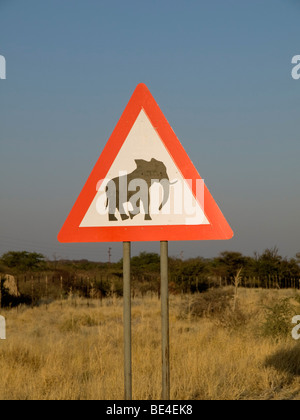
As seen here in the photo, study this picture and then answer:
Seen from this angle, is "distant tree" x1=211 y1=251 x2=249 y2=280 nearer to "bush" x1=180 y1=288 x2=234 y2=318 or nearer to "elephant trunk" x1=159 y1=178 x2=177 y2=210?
"bush" x1=180 y1=288 x2=234 y2=318

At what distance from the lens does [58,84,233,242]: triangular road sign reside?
3416mm

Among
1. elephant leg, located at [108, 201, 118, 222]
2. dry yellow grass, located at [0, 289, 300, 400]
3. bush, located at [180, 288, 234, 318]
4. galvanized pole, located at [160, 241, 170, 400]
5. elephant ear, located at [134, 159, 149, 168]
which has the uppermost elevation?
elephant ear, located at [134, 159, 149, 168]

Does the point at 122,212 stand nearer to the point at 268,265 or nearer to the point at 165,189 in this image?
the point at 165,189

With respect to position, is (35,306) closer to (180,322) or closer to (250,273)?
(180,322)

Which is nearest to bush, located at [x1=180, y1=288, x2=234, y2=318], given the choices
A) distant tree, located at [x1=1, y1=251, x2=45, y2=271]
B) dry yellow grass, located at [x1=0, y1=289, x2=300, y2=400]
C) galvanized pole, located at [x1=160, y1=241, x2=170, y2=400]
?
dry yellow grass, located at [x1=0, y1=289, x2=300, y2=400]

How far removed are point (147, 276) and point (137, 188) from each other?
31433mm

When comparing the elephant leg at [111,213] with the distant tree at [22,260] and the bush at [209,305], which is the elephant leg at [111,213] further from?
the distant tree at [22,260]

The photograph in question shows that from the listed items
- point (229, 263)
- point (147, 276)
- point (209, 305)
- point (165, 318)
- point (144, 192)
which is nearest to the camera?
point (165, 318)

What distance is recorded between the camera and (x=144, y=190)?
3.45 metres

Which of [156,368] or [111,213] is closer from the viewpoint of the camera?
[111,213]

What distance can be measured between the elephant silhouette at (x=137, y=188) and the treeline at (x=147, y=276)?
1770 centimetres

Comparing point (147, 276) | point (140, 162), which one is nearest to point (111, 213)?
point (140, 162)

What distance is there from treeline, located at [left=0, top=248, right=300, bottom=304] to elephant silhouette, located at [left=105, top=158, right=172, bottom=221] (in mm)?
17705
